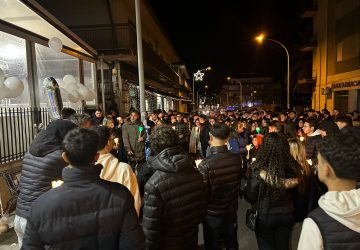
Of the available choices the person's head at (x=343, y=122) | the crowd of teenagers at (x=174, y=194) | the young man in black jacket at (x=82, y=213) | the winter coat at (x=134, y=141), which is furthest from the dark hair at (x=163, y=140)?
the winter coat at (x=134, y=141)

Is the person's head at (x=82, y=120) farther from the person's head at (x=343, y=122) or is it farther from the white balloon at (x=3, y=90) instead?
the person's head at (x=343, y=122)

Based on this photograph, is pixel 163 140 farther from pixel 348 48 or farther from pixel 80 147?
pixel 348 48

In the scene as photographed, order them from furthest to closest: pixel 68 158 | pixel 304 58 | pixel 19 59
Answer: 1. pixel 304 58
2. pixel 19 59
3. pixel 68 158

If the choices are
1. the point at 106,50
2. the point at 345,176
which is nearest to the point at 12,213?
the point at 345,176

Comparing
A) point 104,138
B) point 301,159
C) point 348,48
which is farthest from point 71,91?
point 348,48

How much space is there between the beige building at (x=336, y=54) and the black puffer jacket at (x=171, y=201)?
23321 millimetres

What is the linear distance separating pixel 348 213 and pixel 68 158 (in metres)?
1.75

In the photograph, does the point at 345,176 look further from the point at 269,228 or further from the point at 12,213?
the point at 12,213

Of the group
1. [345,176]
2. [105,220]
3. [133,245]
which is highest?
[345,176]

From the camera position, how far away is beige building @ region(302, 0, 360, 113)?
24.6 meters

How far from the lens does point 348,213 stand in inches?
74.6

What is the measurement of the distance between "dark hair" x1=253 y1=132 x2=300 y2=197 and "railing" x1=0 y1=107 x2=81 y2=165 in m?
6.69

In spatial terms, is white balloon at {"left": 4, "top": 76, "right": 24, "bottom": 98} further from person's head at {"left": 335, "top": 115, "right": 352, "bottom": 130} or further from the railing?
person's head at {"left": 335, "top": 115, "right": 352, "bottom": 130}

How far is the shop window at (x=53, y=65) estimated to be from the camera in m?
12.1
